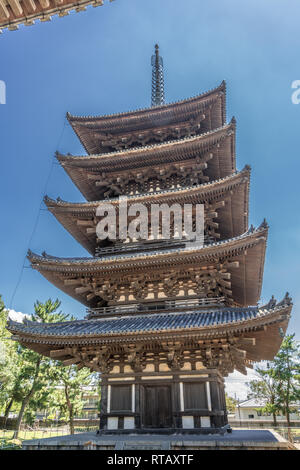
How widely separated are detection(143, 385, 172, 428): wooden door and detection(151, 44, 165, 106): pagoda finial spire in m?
21.6

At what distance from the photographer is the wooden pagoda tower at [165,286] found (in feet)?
38.7

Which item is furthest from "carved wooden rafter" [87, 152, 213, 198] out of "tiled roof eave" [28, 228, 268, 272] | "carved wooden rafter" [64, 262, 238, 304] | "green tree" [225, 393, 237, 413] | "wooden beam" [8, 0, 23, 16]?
"green tree" [225, 393, 237, 413]

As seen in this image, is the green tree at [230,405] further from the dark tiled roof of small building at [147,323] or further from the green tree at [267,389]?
the dark tiled roof of small building at [147,323]

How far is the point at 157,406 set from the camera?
40.2 ft

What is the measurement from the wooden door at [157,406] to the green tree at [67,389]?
22852mm

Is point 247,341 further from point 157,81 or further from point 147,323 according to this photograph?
point 157,81

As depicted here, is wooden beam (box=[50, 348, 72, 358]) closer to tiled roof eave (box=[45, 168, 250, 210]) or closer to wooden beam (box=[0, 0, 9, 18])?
tiled roof eave (box=[45, 168, 250, 210])

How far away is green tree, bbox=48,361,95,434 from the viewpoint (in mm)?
32938

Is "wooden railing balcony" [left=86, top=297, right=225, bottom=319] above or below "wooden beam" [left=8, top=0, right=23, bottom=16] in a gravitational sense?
below

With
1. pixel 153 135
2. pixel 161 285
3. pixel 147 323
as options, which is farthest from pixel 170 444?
pixel 153 135

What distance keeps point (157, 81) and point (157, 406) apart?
2553cm

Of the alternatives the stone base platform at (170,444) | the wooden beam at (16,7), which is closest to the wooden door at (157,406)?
the stone base platform at (170,444)

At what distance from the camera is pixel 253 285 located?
52.7 feet
